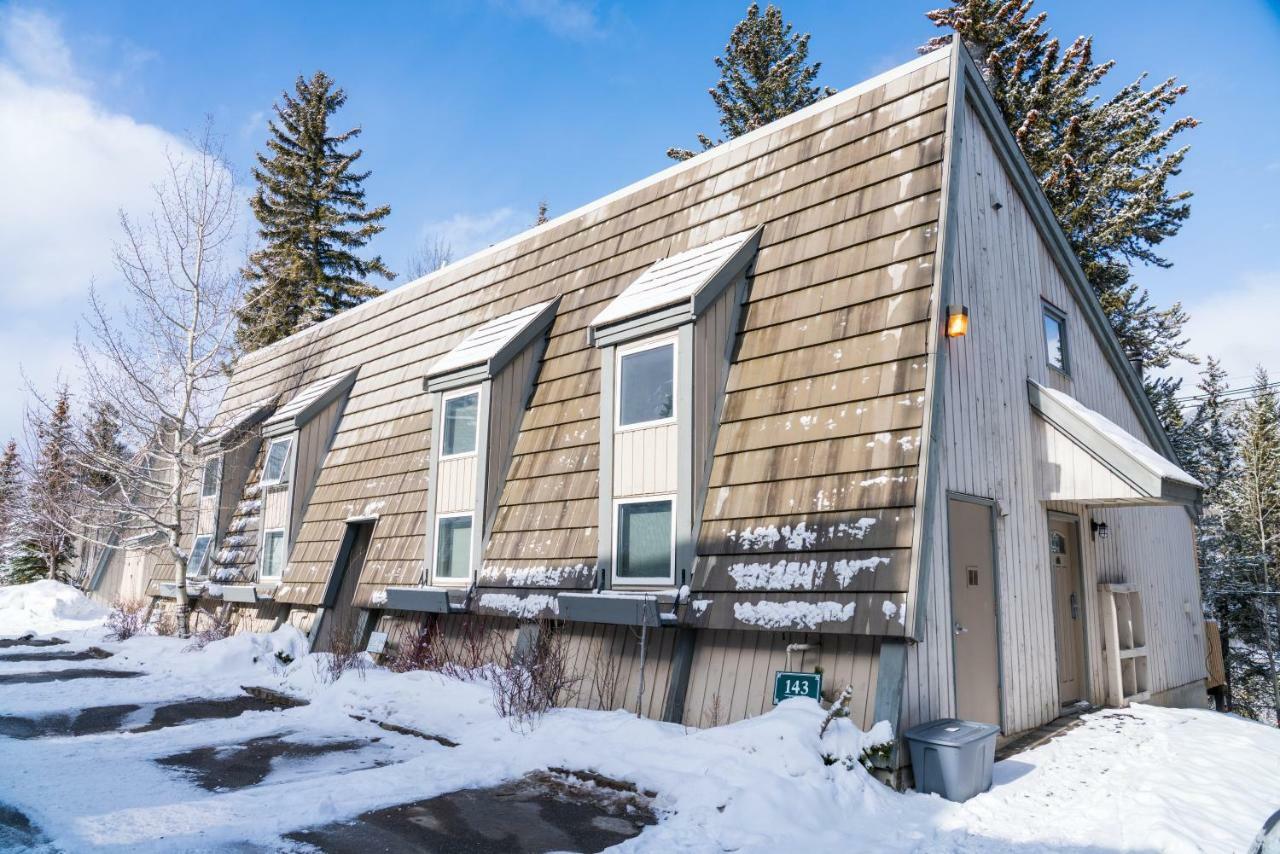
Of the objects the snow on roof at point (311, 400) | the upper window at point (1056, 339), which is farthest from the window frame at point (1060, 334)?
the snow on roof at point (311, 400)

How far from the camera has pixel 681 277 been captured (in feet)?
25.7

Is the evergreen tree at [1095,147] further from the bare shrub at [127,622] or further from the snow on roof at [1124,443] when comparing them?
the bare shrub at [127,622]

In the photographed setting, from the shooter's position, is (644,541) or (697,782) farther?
(644,541)

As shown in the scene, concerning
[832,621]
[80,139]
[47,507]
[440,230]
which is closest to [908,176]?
[832,621]

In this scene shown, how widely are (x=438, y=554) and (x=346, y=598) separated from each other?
2766mm

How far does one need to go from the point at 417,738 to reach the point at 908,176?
22.7 ft

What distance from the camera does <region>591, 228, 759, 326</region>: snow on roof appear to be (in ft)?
24.2

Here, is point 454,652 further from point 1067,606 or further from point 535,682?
point 1067,606

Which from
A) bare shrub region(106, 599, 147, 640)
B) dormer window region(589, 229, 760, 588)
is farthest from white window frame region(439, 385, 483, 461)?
bare shrub region(106, 599, 147, 640)

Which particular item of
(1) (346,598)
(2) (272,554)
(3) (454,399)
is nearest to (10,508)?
(2) (272,554)

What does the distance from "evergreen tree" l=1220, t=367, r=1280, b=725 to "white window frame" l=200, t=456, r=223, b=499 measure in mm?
29161

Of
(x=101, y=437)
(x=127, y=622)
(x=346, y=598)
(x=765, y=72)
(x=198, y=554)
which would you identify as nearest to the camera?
(x=346, y=598)

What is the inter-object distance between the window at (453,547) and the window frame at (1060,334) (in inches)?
291

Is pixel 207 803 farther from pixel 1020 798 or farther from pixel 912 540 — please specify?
pixel 1020 798
